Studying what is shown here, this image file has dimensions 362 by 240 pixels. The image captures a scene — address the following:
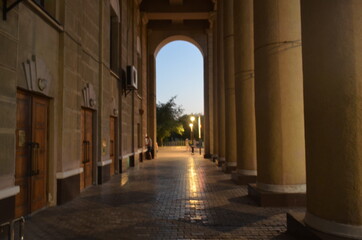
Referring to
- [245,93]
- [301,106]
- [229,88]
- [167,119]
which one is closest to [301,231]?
[301,106]

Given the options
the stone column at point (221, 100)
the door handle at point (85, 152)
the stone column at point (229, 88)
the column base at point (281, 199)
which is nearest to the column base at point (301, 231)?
the column base at point (281, 199)

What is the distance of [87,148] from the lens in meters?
9.52

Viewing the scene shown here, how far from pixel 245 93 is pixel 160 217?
5108 mm

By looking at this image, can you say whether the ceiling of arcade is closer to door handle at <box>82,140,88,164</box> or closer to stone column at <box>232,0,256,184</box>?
stone column at <box>232,0,256,184</box>

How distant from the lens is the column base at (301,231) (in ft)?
12.4

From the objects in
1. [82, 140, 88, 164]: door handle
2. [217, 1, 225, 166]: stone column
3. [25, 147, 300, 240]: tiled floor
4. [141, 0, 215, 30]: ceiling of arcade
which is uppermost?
[141, 0, 215, 30]: ceiling of arcade

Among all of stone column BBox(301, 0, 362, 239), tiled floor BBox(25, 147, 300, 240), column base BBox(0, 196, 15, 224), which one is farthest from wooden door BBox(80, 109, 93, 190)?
stone column BBox(301, 0, 362, 239)

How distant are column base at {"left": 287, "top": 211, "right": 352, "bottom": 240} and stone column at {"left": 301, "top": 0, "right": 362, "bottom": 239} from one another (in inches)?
3.1

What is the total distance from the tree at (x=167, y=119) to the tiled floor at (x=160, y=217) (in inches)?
1238

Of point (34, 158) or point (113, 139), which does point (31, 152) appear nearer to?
point (34, 158)

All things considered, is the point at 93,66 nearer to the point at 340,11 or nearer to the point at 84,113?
the point at 84,113

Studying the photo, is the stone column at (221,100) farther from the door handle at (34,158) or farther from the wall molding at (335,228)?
the wall molding at (335,228)

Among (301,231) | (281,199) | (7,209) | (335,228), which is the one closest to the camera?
(335,228)

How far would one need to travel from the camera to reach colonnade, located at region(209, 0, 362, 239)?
3643 millimetres
